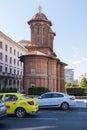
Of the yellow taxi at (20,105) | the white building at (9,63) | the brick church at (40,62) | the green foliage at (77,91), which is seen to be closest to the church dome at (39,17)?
the brick church at (40,62)

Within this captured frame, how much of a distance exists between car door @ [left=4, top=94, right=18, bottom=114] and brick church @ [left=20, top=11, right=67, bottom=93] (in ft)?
95.2

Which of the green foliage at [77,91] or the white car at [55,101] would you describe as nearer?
the white car at [55,101]

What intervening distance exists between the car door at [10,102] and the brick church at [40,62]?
29022 millimetres

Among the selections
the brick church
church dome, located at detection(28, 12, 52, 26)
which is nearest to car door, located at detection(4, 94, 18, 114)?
the brick church

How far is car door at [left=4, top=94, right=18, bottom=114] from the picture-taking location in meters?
17.5

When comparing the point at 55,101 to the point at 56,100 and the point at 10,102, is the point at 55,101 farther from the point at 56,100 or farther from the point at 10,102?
the point at 10,102

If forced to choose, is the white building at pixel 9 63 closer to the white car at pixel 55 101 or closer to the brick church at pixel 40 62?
the brick church at pixel 40 62

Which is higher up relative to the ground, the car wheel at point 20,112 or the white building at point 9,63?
the white building at point 9,63

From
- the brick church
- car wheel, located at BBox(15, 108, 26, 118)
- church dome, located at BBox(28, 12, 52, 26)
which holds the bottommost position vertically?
car wheel, located at BBox(15, 108, 26, 118)

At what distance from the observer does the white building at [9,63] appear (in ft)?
235

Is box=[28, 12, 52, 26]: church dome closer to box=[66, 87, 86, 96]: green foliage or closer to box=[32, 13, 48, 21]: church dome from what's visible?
box=[32, 13, 48, 21]: church dome

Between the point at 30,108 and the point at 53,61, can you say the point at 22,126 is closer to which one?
the point at 30,108

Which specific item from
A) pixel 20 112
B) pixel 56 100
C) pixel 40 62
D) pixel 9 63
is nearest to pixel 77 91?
pixel 40 62

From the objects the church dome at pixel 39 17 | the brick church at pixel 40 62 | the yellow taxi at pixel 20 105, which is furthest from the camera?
the church dome at pixel 39 17
